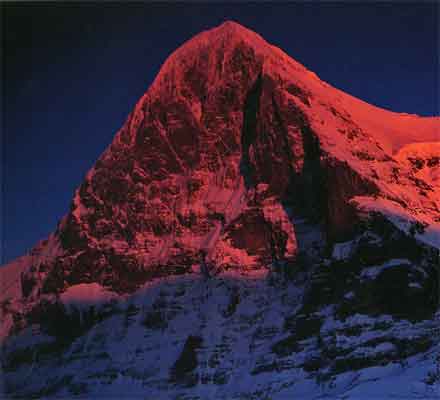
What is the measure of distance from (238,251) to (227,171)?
809 inches

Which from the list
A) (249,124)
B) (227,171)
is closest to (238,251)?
(227,171)

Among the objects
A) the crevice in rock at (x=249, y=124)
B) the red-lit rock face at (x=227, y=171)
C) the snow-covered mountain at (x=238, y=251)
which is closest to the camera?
the snow-covered mountain at (x=238, y=251)

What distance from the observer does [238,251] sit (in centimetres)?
15738

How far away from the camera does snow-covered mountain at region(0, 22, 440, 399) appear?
434 ft

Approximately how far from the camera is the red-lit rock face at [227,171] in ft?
509

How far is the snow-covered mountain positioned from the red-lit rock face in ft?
1.09

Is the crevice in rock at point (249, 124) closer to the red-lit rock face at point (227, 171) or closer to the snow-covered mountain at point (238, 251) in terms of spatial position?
the red-lit rock face at point (227, 171)

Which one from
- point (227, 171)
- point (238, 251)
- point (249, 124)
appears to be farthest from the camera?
point (249, 124)

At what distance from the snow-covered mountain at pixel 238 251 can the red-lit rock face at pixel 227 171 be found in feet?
1.09

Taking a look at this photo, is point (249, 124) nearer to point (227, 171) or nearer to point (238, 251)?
point (227, 171)

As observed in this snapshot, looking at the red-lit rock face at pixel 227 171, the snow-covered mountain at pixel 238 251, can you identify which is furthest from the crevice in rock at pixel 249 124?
the snow-covered mountain at pixel 238 251

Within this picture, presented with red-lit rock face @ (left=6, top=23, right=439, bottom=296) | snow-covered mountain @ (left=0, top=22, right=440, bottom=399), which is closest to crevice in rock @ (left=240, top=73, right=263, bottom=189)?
red-lit rock face @ (left=6, top=23, right=439, bottom=296)

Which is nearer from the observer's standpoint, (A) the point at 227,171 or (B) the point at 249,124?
(A) the point at 227,171

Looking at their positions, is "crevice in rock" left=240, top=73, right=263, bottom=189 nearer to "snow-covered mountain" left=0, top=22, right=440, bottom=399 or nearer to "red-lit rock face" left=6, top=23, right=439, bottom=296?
"red-lit rock face" left=6, top=23, right=439, bottom=296
